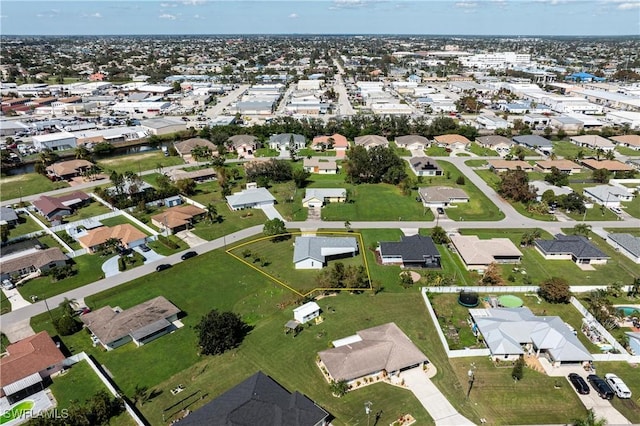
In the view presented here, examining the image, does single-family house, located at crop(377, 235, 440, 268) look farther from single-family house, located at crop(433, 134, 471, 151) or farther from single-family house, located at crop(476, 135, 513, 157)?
single-family house, located at crop(476, 135, 513, 157)

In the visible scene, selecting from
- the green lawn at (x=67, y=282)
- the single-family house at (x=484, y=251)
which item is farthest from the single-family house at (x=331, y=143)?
the green lawn at (x=67, y=282)

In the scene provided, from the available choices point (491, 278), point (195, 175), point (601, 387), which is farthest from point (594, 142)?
point (195, 175)

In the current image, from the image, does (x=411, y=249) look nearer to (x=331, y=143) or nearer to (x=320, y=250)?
(x=320, y=250)

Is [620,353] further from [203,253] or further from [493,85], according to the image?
[493,85]

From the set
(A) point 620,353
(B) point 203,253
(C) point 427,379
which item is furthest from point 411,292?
(B) point 203,253

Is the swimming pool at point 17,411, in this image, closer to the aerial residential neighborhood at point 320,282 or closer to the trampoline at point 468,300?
the aerial residential neighborhood at point 320,282
